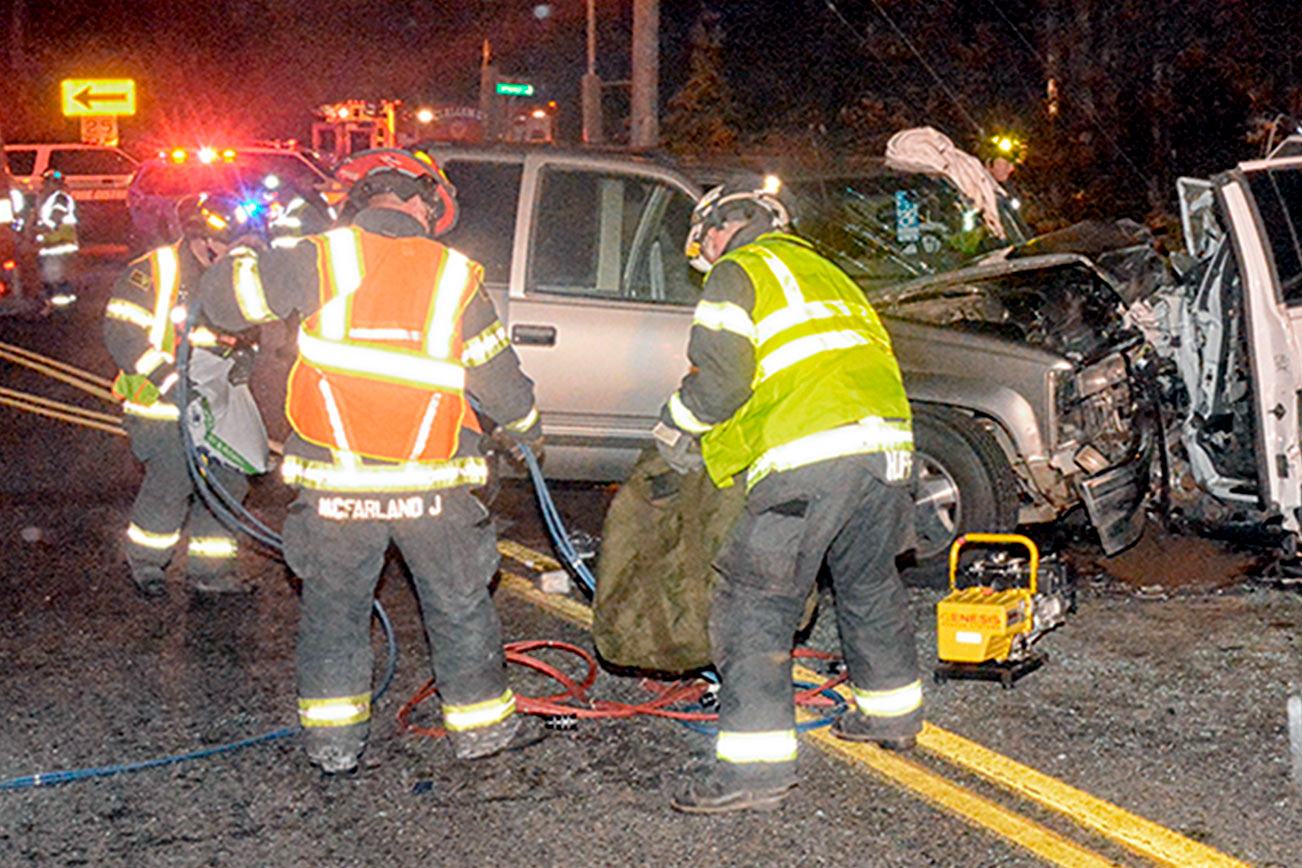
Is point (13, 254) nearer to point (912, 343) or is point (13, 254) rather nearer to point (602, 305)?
point (602, 305)

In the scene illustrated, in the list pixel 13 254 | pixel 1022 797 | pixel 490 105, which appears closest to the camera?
pixel 1022 797

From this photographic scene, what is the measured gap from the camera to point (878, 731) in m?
5.66

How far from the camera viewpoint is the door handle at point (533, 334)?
26.6 ft

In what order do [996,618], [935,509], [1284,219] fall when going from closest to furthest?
1. [996,618]
2. [1284,219]
3. [935,509]

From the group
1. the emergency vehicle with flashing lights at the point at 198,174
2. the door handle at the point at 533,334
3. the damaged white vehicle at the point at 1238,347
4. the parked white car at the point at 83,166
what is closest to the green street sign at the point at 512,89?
the emergency vehicle with flashing lights at the point at 198,174

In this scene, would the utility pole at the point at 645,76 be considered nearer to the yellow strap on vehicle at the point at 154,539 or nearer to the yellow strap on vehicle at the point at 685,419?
the yellow strap on vehicle at the point at 154,539

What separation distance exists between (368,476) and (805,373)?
1.34m

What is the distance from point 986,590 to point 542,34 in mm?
48668

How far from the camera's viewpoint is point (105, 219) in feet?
91.2

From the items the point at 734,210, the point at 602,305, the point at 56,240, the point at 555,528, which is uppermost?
the point at 734,210

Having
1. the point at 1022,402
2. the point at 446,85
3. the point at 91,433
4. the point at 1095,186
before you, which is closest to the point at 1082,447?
the point at 1022,402

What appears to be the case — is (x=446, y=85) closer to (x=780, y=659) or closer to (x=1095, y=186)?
(x=1095, y=186)

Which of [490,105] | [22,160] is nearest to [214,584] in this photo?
[22,160]

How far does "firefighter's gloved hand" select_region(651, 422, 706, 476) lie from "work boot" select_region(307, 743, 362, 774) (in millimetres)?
1325
